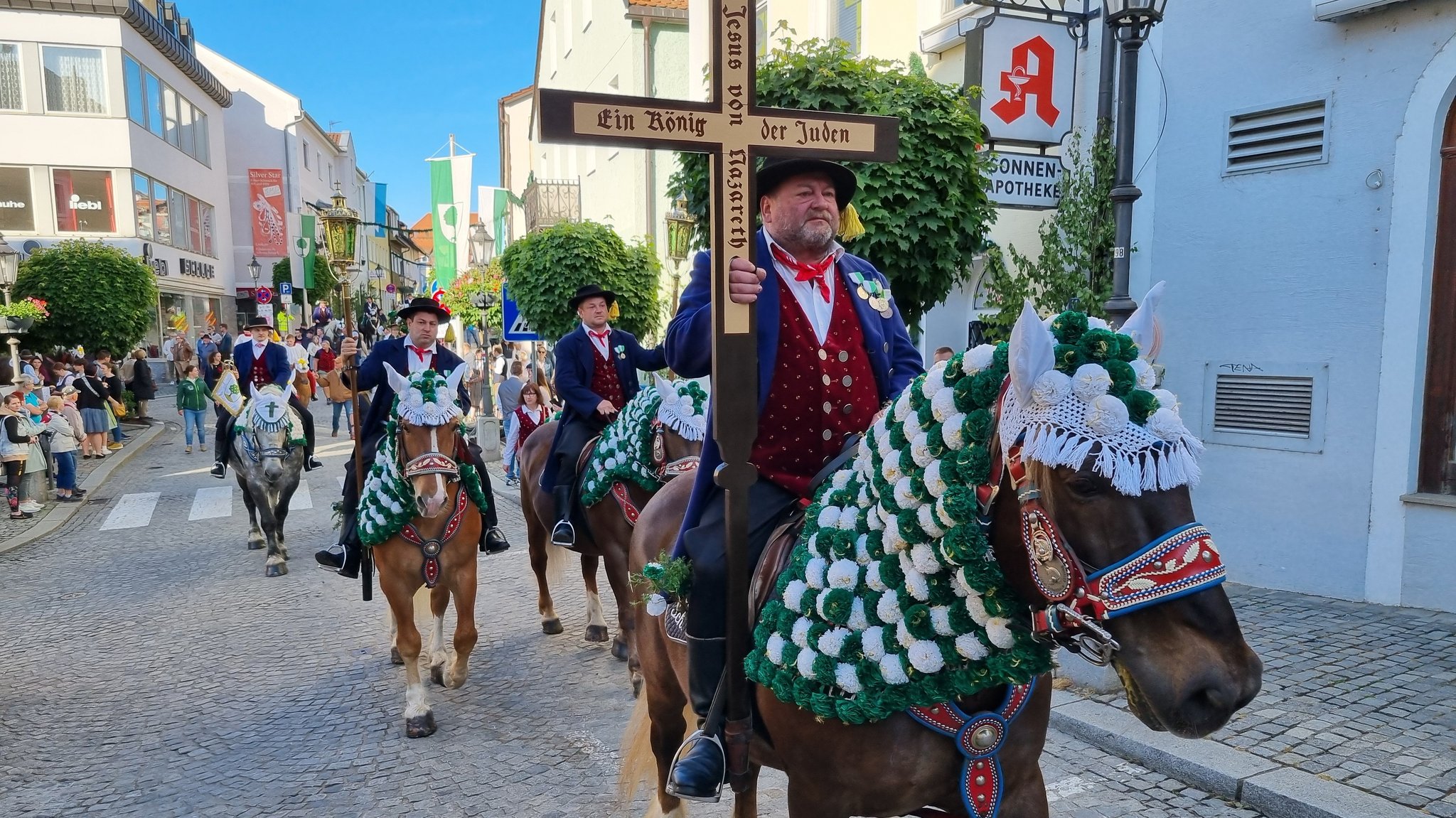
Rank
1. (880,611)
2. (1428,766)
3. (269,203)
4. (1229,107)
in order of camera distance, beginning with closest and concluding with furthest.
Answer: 1. (880,611)
2. (1428,766)
3. (1229,107)
4. (269,203)

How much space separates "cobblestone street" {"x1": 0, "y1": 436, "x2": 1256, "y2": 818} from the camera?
4.32 meters

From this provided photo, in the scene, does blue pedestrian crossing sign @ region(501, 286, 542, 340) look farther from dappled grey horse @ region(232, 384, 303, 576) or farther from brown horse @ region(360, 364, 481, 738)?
brown horse @ region(360, 364, 481, 738)

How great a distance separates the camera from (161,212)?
3156 centimetres

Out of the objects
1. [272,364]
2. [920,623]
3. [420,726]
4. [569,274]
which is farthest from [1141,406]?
[569,274]

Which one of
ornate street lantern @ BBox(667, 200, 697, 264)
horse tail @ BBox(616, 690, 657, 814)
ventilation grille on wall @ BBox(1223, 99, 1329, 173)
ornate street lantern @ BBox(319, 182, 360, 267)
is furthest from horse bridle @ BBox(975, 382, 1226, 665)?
ornate street lantern @ BBox(667, 200, 697, 264)

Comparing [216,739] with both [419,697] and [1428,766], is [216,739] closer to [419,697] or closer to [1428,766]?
[419,697]

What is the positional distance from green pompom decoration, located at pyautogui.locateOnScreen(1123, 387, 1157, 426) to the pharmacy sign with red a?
6.18 m

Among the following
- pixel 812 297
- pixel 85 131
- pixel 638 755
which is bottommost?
pixel 638 755

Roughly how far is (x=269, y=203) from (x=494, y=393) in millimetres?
28198

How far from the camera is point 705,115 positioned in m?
2.31

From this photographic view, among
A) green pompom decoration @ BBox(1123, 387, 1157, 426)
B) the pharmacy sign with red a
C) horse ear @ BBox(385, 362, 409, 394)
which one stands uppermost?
the pharmacy sign with red a

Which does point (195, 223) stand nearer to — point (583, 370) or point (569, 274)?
point (569, 274)

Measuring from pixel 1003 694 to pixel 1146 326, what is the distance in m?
1.02

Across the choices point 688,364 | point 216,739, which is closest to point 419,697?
point 216,739
